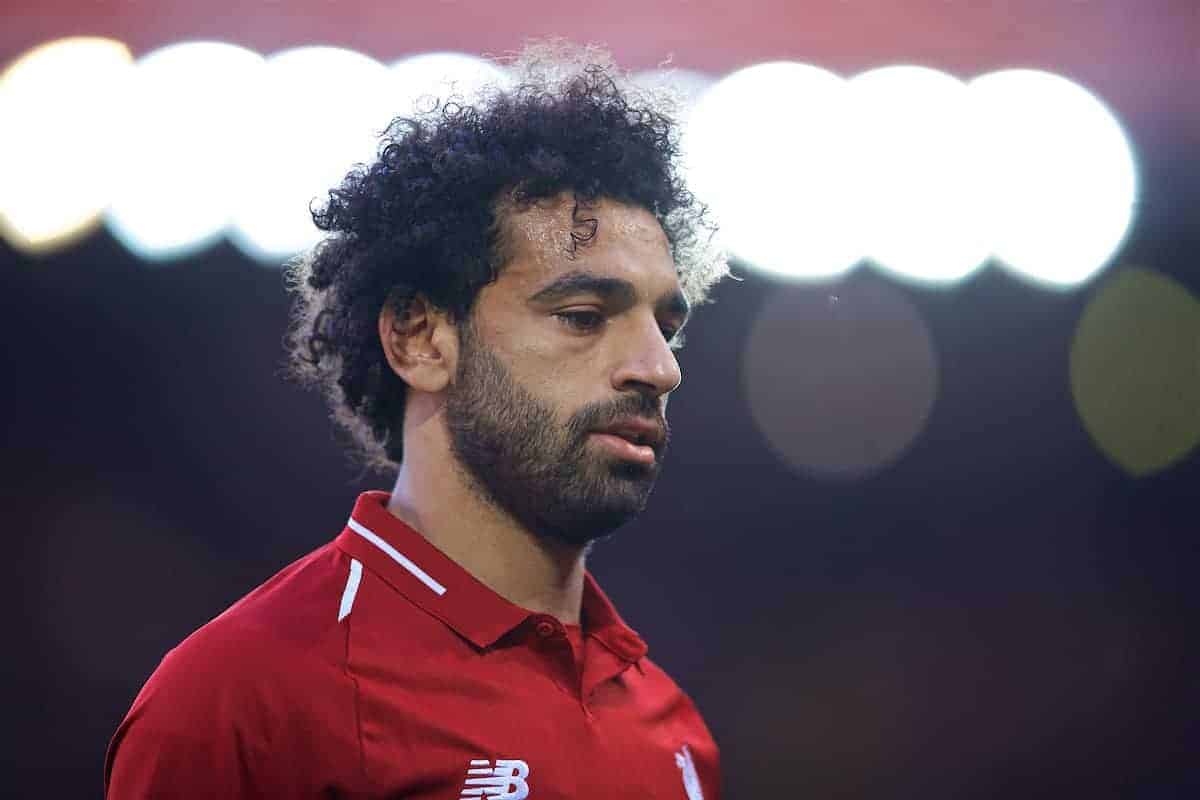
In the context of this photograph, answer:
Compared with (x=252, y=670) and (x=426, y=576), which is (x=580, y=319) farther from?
(x=252, y=670)

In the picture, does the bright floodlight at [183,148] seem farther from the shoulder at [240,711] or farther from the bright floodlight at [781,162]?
the shoulder at [240,711]

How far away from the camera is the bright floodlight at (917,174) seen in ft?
12.4

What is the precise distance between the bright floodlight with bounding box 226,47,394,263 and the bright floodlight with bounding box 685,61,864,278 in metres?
1.05

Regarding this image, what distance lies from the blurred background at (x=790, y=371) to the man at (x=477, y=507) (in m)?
1.49

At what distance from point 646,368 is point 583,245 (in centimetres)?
22

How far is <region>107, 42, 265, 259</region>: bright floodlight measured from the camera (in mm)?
3494

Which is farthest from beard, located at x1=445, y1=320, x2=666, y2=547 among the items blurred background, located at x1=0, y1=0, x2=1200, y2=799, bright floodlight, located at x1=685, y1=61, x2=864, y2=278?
bright floodlight, located at x1=685, y1=61, x2=864, y2=278

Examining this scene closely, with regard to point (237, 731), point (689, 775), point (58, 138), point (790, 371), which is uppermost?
point (58, 138)

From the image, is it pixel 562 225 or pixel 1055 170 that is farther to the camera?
pixel 1055 170

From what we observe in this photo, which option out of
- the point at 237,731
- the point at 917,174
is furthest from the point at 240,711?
the point at 917,174

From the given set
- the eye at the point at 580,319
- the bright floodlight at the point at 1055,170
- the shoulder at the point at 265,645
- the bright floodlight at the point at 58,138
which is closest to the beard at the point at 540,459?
the eye at the point at 580,319

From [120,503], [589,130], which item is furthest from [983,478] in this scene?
[120,503]

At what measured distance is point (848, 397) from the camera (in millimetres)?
4129

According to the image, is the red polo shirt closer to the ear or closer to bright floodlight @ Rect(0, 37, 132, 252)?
the ear
